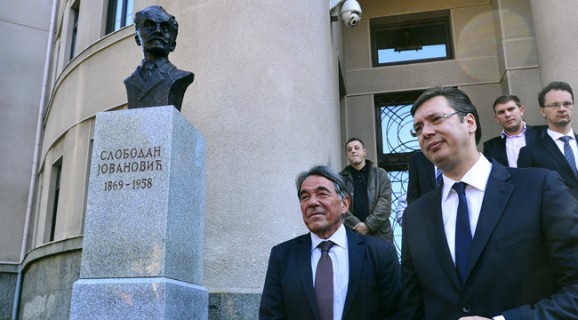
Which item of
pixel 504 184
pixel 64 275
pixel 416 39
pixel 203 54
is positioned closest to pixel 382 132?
pixel 416 39

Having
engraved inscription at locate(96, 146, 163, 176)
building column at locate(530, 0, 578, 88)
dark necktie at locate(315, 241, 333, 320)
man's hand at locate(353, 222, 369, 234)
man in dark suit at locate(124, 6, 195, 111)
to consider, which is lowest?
dark necktie at locate(315, 241, 333, 320)

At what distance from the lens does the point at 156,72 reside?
5.44m

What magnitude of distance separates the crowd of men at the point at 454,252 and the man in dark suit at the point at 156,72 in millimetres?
2537

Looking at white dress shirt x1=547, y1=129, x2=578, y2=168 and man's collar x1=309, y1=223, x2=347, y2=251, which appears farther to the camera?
white dress shirt x1=547, y1=129, x2=578, y2=168

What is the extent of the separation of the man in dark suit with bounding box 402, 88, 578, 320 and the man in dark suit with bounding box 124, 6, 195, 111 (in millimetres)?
3453

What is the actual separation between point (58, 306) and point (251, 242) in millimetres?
4933

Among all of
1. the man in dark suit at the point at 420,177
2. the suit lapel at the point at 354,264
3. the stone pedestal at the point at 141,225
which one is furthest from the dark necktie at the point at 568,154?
the stone pedestal at the point at 141,225

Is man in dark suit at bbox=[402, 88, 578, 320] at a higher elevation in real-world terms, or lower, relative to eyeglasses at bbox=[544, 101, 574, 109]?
lower

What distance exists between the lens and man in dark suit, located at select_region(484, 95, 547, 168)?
5004 millimetres

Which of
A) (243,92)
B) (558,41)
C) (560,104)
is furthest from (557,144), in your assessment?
(243,92)

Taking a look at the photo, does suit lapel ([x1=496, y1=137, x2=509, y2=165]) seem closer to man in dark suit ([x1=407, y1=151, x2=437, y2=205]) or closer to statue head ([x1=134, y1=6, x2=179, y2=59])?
man in dark suit ([x1=407, y1=151, x2=437, y2=205])

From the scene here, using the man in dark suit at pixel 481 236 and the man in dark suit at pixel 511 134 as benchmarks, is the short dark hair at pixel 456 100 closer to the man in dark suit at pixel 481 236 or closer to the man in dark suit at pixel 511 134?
the man in dark suit at pixel 481 236

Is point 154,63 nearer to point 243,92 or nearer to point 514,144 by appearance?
point 243,92

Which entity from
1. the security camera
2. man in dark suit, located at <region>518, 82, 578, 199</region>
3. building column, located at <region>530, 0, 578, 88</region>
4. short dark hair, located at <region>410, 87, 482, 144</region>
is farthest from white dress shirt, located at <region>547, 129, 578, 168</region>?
the security camera
